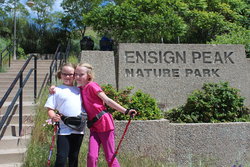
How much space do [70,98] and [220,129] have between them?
2.72m

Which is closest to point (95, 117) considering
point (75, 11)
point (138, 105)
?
point (138, 105)

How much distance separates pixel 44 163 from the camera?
362cm

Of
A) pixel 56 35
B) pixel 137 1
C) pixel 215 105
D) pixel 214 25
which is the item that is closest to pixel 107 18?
pixel 137 1

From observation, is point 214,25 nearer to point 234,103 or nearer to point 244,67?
point 244,67

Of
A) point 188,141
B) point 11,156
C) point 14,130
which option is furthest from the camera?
point 14,130

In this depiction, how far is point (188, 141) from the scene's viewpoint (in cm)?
447

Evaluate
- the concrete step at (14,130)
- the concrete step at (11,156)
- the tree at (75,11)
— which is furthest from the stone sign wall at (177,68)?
the tree at (75,11)

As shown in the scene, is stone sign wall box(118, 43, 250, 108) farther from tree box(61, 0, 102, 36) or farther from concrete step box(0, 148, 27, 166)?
tree box(61, 0, 102, 36)

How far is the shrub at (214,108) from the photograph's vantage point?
15.9 ft

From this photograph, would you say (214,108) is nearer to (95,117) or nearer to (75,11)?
(95,117)

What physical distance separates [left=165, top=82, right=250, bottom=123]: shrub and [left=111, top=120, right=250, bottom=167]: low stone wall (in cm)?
33

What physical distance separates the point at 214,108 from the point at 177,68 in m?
1.52

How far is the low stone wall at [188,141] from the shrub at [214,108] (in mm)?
329

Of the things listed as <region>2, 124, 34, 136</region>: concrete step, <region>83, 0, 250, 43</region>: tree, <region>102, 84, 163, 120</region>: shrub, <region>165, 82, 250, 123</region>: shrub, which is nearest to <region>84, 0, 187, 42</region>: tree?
<region>83, 0, 250, 43</region>: tree
